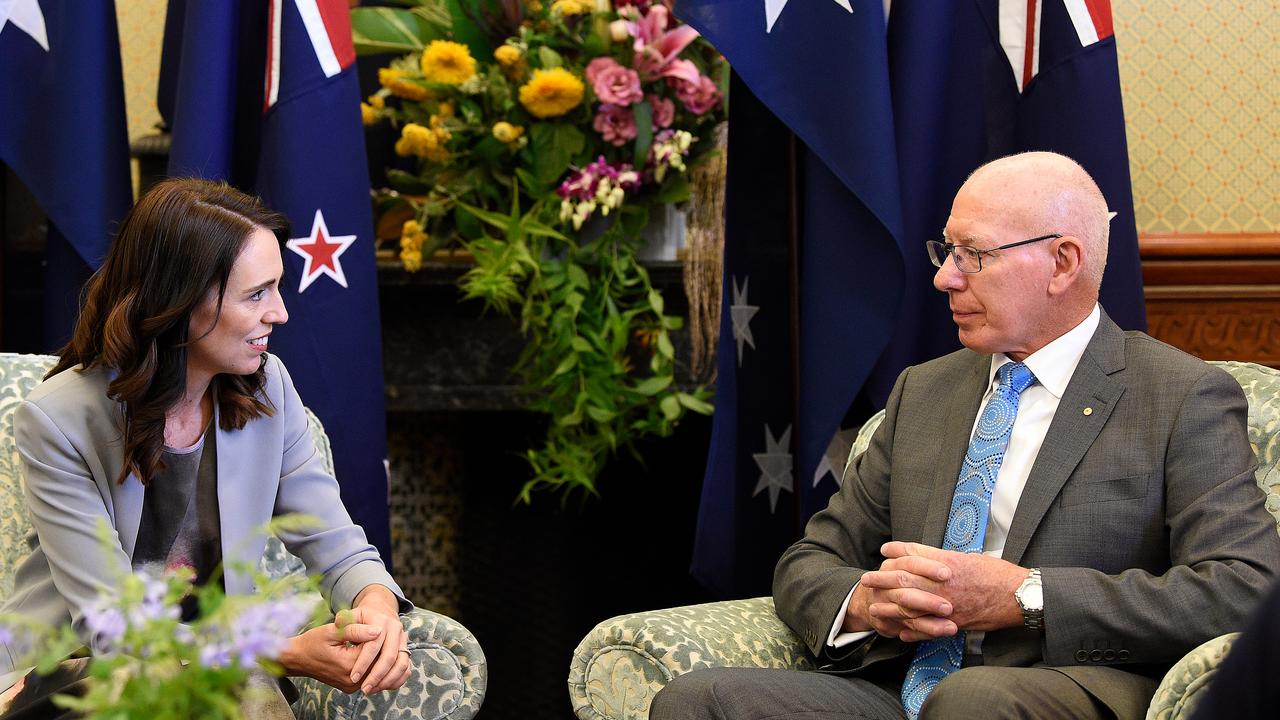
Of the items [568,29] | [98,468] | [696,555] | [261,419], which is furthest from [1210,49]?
[98,468]

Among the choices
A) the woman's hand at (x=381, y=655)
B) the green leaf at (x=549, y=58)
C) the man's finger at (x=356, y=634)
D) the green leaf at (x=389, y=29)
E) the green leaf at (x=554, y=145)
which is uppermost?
the green leaf at (x=389, y=29)

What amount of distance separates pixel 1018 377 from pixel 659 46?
4.06ft

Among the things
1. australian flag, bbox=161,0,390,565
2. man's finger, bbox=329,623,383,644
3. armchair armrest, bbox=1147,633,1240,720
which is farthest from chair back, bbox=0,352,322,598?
armchair armrest, bbox=1147,633,1240,720

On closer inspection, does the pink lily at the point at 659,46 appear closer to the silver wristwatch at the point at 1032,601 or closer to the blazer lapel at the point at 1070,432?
the blazer lapel at the point at 1070,432

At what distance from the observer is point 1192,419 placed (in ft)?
5.52

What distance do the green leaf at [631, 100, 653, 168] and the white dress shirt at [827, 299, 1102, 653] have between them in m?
1.12

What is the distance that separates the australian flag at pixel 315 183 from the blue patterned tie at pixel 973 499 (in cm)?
115

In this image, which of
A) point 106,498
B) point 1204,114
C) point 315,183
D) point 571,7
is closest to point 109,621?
point 106,498

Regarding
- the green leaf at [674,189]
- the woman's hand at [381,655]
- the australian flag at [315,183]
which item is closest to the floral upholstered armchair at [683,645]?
the woman's hand at [381,655]

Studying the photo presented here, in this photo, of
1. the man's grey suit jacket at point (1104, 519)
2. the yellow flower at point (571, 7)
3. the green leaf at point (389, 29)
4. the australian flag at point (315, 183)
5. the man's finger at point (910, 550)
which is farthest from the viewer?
the green leaf at point (389, 29)

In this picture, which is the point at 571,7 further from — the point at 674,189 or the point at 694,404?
the point at 694,404

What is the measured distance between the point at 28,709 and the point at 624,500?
1.78 meters

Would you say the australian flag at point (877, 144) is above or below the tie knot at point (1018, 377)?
above

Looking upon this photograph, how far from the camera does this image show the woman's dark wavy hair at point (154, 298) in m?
1.70
